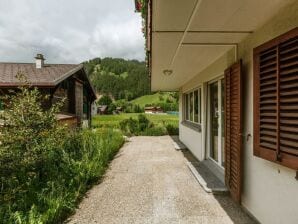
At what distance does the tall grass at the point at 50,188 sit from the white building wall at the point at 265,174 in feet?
8.71

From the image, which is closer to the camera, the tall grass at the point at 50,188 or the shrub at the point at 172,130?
the tall grass at the point at 50,188

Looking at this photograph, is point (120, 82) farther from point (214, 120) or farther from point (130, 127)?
point (214, 120)

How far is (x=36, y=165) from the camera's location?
586 cm

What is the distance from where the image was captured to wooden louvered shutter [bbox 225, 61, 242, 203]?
14.4 feet

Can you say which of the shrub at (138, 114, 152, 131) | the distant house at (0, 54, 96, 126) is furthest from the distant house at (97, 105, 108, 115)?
the shrub at (138, 114, 152, 131)

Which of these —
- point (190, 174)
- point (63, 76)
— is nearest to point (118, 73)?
point (63, 76)

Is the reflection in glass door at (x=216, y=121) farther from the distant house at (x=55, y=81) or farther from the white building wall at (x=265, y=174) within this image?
the distant house at (x=55, y=81)

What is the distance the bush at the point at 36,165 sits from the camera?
453 cm

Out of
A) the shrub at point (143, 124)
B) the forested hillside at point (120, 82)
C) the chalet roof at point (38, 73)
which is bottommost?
the shrub at point (143, 124)

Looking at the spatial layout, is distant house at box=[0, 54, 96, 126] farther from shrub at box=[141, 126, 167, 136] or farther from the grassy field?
shrub at box=[141, 126, 167, 136]

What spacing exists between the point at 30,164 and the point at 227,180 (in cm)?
364

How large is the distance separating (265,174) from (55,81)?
11473mm

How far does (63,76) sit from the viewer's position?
1430 cm

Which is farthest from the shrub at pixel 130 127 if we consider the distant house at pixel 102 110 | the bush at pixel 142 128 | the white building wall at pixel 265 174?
the distant house at pixel 102 110
